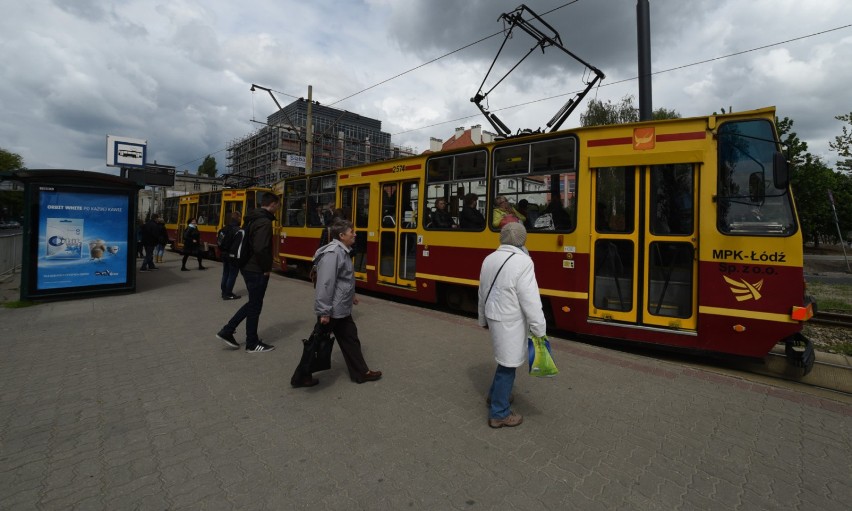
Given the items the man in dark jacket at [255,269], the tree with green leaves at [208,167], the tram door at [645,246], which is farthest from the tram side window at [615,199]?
the tree with green leaves at [208,167]

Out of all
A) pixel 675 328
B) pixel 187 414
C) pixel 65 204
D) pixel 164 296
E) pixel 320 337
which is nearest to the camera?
pixel 187 414

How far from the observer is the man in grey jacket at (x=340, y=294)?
3961 millimetres

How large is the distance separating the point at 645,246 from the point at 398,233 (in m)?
4.74


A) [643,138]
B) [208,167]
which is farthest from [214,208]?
[208,167]

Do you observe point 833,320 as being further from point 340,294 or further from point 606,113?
point 606,113

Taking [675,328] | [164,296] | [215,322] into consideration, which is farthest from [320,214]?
[675,328]

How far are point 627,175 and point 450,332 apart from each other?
3302 mm

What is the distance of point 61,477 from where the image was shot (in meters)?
2.74

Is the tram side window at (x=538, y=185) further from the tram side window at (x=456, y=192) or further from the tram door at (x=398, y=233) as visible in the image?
the tram door at (x=398, y=233)

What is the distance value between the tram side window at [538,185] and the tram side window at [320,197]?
15.5 feet

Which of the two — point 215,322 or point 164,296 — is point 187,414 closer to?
point 215,322

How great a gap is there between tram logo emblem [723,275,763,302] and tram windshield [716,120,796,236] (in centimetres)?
56

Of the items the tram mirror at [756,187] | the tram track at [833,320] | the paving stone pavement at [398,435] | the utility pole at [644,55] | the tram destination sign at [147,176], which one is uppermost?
the utility pole at [644,55]

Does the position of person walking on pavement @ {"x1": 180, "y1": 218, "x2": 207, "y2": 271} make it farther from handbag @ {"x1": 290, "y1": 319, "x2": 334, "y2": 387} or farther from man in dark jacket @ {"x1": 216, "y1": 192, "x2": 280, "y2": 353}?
handbag @ {"x1": 290, "y1": 319, "x2": 334, "y2": 387}
